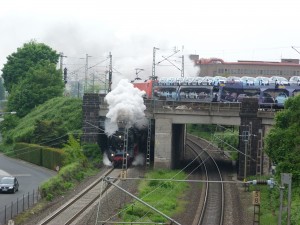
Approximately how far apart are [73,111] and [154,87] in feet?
29.1

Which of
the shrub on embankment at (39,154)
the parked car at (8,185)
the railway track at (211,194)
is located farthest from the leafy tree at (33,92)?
the parked car at (8,185)

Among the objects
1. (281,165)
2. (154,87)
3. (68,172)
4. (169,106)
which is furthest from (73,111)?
Answer: (281,165)

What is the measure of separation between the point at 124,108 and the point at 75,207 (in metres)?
17.2

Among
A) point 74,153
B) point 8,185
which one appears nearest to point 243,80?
point 74,153

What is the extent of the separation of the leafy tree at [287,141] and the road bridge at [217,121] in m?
12.5

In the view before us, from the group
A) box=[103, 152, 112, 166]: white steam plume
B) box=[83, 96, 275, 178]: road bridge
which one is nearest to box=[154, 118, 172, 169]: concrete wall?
box=[83, 96, 275, 178]: road bridge

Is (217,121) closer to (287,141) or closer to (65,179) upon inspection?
(65,179)

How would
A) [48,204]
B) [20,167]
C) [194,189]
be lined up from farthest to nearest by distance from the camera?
[20,167]
[194,189]
[48,204]

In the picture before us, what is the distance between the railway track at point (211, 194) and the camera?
35397 mm

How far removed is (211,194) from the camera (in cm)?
4450

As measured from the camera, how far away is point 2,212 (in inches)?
1420

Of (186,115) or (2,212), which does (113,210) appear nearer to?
(2,212)

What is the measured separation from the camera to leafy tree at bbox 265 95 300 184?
111ft

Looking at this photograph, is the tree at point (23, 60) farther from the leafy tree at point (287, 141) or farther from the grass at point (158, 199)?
the leafy tree at point (287, 141)
